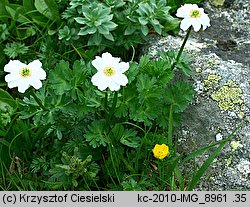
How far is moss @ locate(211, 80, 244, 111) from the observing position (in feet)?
10.5

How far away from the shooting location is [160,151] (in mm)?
2791

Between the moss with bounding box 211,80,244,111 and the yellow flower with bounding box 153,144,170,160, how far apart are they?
0.55m

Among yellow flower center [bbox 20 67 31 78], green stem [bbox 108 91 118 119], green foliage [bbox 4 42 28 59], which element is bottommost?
green stem [bbox 108 91 118 119]

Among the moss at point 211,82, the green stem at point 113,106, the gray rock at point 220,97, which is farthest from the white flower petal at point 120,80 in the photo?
the moss at point 211,82

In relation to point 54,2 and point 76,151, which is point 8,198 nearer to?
point 76,151

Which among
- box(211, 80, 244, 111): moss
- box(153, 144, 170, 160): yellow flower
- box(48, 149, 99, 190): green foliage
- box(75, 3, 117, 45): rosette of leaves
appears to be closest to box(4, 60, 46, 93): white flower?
box(48, 149, 99, 190): green foliage

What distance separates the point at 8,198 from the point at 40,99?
21.4 inches

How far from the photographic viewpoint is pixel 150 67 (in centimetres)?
307

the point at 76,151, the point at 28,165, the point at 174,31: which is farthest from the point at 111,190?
the point at 174,31

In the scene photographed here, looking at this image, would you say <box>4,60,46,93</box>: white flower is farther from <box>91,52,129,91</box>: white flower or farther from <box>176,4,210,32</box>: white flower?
Answer: <box>176,4,210,32</box>: white flower

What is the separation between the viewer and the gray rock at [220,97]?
9.86ft

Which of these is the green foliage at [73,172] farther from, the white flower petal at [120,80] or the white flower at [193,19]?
the white flower at [193,19]

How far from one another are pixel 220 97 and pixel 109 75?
89 centimetres

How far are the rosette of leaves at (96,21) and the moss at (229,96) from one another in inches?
28.8
